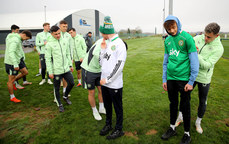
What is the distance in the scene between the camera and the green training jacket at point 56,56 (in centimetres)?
393

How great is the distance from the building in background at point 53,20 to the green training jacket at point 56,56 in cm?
3409

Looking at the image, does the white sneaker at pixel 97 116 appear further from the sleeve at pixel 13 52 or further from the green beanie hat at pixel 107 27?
the sleeve at pixel 13 52

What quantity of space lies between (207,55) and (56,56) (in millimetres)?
3441

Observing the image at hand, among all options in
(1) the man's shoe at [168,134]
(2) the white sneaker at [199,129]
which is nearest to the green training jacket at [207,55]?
(2) the white sneaker at [199,129]

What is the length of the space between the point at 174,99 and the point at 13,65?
15.1 feet

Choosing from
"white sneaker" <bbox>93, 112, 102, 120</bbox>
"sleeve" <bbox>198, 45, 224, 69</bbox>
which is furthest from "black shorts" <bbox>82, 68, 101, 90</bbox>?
"sleeve" <bbox>198, 45, 224, 69</bbox>

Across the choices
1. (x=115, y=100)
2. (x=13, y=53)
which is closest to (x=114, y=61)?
(x=115, y=100)

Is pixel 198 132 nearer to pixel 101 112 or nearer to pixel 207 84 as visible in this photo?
pixel 207 84

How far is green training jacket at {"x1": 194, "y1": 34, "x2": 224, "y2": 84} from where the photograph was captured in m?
2.79

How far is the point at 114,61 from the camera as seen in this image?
107 inches

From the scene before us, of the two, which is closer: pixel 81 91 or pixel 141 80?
pixel 81 91

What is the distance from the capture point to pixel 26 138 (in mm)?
3088

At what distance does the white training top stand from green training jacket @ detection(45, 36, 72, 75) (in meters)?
1.69

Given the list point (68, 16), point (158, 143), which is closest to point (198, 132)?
point (158, 143)
